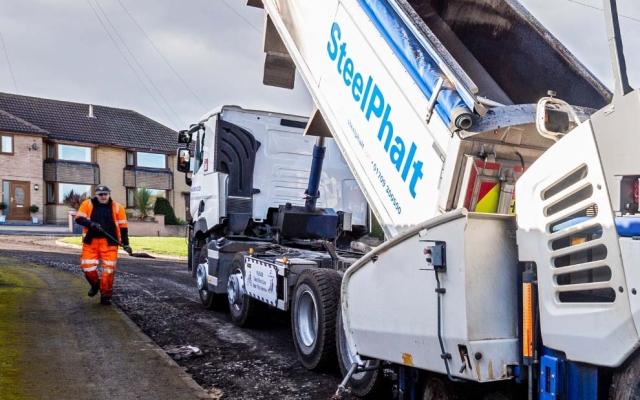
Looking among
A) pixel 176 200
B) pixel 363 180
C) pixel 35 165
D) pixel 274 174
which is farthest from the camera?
pixel 176 200

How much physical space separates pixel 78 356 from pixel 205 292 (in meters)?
3.27

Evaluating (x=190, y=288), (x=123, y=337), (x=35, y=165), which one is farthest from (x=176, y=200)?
(x=123, y=337)

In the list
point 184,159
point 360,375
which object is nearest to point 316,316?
point 360,375

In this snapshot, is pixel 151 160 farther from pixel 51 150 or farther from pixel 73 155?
pixel 51 150

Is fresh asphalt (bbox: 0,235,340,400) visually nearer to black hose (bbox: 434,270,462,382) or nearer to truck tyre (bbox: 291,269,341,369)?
truck tyre (bbox: 291,269,341,369)

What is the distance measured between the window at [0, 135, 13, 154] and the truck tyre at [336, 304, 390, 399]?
3653 centimetres

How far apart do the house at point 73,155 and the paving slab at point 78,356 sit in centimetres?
3078

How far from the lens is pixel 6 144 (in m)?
36.4

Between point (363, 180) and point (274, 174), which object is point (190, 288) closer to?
point (274, 174)

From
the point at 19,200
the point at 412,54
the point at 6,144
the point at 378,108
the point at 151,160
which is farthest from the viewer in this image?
the point at 151,160

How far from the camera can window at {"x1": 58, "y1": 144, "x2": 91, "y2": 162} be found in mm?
39250

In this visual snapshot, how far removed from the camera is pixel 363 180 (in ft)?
14.7

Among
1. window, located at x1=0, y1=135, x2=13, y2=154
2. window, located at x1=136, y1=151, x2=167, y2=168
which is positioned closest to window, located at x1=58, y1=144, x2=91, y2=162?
window, located at x1=0, y1=135, x2=13, y2=154

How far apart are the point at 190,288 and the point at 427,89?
8264 mm
